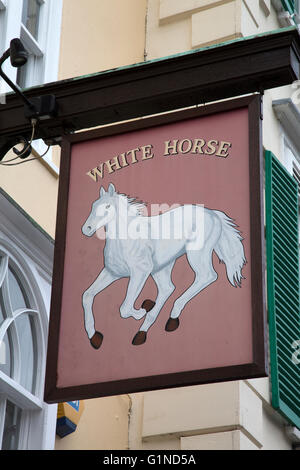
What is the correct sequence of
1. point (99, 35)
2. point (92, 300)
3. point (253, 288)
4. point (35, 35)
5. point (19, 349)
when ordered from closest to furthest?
point (253, 288)
point (92, 300)
point (19, 349)
point (35, 35)
point (99, 35)

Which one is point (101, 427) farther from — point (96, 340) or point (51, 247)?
point (96, 340)

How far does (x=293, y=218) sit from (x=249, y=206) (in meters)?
3.83

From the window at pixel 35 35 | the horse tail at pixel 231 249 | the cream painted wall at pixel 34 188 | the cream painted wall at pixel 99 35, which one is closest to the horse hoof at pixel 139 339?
the horse tail at pixel 231 249

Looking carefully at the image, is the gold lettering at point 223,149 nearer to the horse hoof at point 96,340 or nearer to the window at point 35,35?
the horse hoof at point 96,340

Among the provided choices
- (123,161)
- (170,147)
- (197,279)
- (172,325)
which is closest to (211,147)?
(170,147)

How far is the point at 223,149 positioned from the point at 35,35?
10.1 ft

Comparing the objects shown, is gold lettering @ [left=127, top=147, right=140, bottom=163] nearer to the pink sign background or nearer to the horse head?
the pink sign background

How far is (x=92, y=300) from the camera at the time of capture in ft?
15.5

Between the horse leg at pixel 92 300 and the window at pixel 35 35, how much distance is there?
95.5 inches

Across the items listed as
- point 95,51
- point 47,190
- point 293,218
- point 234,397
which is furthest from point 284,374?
point 95,51

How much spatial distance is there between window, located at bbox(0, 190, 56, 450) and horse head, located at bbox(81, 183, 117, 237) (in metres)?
1.31

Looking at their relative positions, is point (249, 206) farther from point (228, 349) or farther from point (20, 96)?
point (20, 96)

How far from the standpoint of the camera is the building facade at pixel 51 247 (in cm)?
635

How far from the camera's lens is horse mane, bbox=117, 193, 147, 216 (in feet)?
16.0
